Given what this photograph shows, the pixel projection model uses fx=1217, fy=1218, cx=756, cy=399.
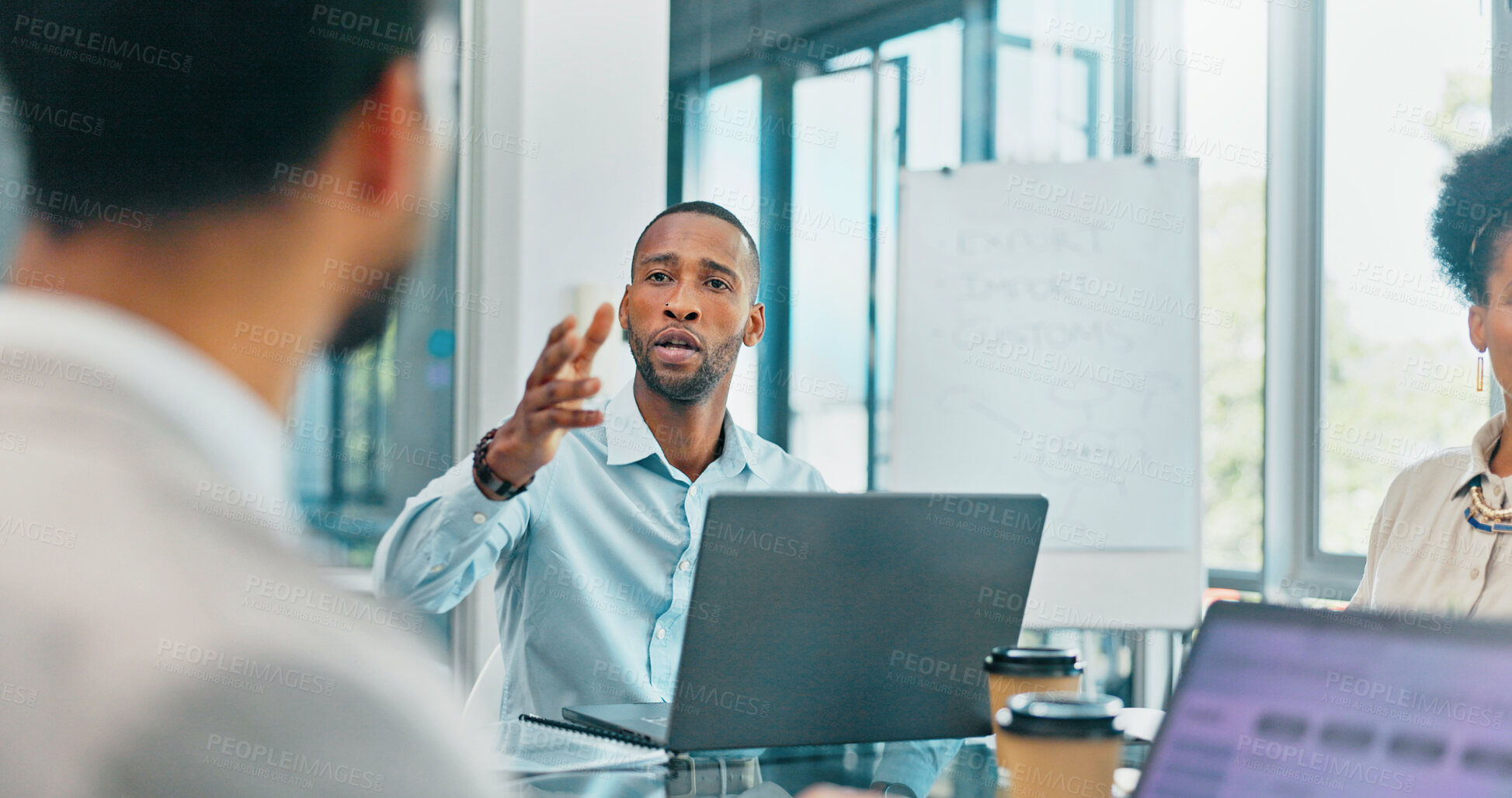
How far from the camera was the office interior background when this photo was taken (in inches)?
119

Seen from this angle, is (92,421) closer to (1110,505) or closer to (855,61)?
(1110,505)

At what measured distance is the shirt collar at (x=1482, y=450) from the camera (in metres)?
1.77

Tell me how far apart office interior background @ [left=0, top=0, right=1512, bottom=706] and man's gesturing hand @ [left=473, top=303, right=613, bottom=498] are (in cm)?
152

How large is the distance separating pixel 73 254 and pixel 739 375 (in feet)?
10.6

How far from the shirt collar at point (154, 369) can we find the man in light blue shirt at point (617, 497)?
887 millimetres

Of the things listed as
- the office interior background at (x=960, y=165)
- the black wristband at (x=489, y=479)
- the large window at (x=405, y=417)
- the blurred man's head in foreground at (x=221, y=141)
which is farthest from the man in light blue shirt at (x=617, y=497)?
the office interior background at (x=960, y=165)

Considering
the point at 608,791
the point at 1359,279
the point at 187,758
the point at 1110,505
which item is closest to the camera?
the point at 187,758

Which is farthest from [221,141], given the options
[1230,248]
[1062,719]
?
[1230,248]

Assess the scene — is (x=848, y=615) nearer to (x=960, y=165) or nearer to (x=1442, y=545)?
(x=1442, y=545)

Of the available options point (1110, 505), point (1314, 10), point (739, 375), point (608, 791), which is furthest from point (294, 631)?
point (1314, 10)

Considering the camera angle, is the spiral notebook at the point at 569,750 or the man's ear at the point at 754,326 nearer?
the spiral notebook at the point at 569,750

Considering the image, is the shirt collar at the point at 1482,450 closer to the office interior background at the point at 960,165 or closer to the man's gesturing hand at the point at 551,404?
the office interior background at the point at 960,165

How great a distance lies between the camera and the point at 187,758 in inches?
9.1

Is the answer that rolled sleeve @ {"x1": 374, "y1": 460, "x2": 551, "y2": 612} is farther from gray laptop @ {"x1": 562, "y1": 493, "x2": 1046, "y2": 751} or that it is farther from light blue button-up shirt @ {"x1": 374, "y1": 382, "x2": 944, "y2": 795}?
gray laptop @ {"x1": 562, "y1": 493, "x2": 1046, "y2": 751}
